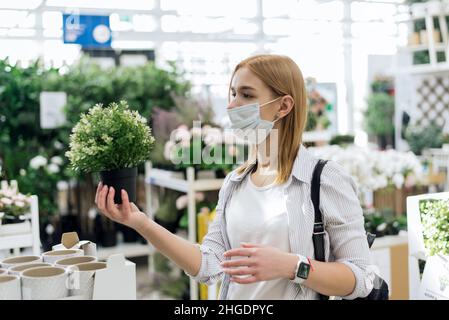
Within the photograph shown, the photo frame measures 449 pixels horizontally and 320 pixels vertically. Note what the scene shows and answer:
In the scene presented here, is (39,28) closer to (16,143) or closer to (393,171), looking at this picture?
(16,143)

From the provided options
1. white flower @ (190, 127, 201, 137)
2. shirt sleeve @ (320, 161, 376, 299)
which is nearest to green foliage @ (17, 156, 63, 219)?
white flower @ (190, 127, 201, 137)

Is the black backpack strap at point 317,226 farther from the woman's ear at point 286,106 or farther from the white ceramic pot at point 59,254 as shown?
the white ceramic pot at point 59,254

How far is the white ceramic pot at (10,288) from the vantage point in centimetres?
109

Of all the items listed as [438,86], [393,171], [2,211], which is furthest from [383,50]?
[2,211]

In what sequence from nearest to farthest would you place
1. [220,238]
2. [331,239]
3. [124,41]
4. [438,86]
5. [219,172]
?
[331,239]
[220,238]
[219,172]
[438,86]
[124,41]

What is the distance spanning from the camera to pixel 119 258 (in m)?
1.22

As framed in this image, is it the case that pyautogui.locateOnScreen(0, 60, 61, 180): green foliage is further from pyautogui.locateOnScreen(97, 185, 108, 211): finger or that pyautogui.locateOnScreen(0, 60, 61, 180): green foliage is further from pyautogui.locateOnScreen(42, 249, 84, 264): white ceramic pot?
pyautogui.locateOnScreen(97, 185, 108, 211): finger

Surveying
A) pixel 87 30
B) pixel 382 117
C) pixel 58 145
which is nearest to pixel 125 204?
pixel 87 30

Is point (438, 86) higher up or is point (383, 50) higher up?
point (383, 50)

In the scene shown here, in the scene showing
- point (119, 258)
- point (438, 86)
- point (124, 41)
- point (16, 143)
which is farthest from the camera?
point (124, 41)

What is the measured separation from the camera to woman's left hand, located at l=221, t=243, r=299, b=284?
120 centimetres
